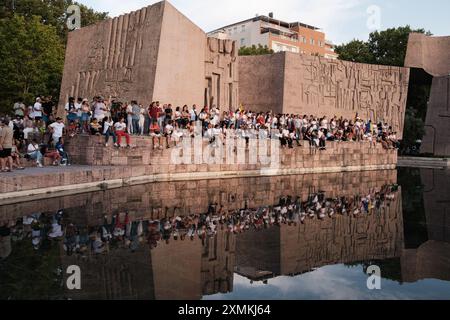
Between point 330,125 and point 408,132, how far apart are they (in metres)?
11.4

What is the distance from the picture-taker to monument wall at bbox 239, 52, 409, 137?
2266cm

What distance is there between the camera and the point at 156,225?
23.2ft

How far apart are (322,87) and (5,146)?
18.1m

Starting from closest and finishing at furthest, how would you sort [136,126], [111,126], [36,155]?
[36,155] → [111,126] → [136,126]

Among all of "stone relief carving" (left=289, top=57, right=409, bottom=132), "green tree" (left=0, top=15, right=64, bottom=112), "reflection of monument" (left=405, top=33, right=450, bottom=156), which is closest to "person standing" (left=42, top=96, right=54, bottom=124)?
"stone relief carving" (left=289, top=57, right=409, bottom=132)

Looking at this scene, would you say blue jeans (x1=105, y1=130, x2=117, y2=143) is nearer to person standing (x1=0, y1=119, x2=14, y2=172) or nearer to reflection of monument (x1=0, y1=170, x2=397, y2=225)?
reflection of monument (x1=0, y1=170, x2=397, y2=225)

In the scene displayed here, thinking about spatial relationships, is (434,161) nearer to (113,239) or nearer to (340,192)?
(340,192)

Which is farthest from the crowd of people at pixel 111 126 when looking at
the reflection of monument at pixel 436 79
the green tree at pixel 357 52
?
the green tree at pixel 357 52

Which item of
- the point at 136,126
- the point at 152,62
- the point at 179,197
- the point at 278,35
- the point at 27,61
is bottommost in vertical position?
the point at 179,197

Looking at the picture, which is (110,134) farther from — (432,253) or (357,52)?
(357,52)

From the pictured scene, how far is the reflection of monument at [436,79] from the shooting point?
28438mm

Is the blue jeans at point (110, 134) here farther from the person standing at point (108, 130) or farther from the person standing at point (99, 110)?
the person standing at point (99, 110)

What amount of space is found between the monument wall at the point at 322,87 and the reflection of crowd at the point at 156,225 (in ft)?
44.7

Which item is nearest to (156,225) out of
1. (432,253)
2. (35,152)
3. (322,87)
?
(432,253)
